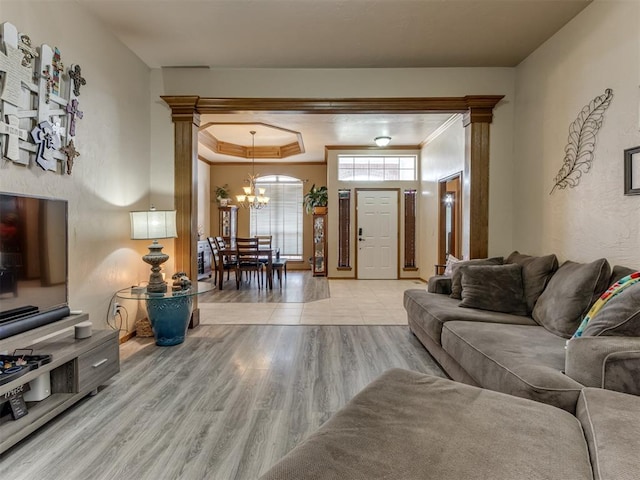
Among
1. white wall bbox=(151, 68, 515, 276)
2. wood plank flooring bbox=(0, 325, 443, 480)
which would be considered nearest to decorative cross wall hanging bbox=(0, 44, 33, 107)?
white wall bbox=(151, 68, 515, 276)

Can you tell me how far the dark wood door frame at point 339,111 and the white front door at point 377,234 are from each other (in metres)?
3.62

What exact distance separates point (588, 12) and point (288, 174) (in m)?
7.06

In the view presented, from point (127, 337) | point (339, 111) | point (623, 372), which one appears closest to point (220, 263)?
point (127, 337)

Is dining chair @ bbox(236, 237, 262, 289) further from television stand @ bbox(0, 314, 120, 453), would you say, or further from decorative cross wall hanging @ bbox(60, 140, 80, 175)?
television stand @ bbox(0, 314, 120, 453)

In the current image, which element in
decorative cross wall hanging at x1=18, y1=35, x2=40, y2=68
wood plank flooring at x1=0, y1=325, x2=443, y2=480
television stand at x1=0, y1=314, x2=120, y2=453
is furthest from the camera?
decorative cross wall hanging at x1=18, y1=35, x2=40, y2=68

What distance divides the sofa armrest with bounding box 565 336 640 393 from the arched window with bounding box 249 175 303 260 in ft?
25.6

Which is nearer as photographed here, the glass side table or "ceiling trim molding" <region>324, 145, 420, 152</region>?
the glass side table

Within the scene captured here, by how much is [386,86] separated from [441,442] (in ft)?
11.7

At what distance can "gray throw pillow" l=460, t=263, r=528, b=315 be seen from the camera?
9.36 feet

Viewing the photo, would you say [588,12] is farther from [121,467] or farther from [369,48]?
[121,467]

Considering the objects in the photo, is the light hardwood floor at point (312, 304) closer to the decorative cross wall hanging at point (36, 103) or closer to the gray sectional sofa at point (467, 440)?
the decorative cross wall hanging at point (36, 103)

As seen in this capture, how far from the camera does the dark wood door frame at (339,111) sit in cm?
378

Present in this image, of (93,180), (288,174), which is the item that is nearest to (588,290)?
(93,180)

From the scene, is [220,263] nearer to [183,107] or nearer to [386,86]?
[183,107]
